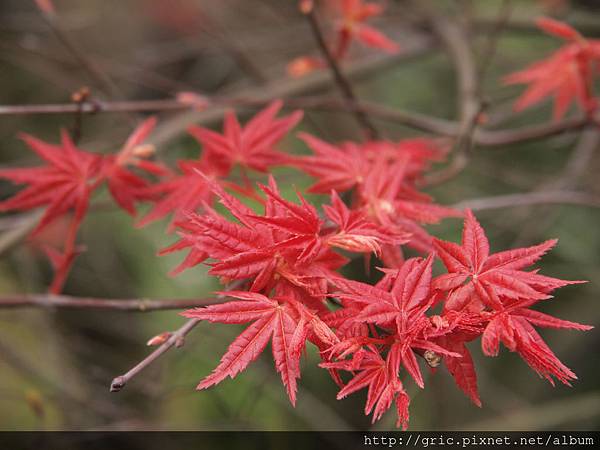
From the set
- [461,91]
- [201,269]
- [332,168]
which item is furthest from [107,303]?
[201,269]

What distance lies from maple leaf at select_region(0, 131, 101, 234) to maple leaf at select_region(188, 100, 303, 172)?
0.25 metres

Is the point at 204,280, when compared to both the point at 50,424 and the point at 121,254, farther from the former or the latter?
the point at 50,424

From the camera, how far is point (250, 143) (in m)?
1.24

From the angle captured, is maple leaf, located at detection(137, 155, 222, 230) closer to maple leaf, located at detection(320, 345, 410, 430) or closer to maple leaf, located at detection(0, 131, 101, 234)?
maple leaf, located at detection(0, 131, 101, 234)

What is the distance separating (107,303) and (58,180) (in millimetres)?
309

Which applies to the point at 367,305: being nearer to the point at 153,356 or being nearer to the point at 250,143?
the point at 153,356

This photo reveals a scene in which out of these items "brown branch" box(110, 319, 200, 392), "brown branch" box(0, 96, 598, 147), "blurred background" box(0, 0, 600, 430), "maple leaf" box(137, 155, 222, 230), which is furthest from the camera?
"blurred background" box(0, 0, 600, 430)

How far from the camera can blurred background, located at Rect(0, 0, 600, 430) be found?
212cm

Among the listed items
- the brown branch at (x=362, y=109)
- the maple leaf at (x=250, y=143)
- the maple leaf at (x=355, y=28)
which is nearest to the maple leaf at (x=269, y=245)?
the maple leaf at (x=250, y=143)

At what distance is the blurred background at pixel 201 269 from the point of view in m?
2.12

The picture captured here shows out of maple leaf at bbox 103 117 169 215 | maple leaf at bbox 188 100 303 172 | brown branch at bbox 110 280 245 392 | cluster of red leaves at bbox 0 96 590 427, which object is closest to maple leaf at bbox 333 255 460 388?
cluster of red leaves at bbox 0 96 590 427

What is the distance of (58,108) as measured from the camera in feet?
4.12

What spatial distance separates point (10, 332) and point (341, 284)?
7.47 ft

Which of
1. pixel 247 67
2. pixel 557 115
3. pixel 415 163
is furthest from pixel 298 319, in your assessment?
pixel 247 67
